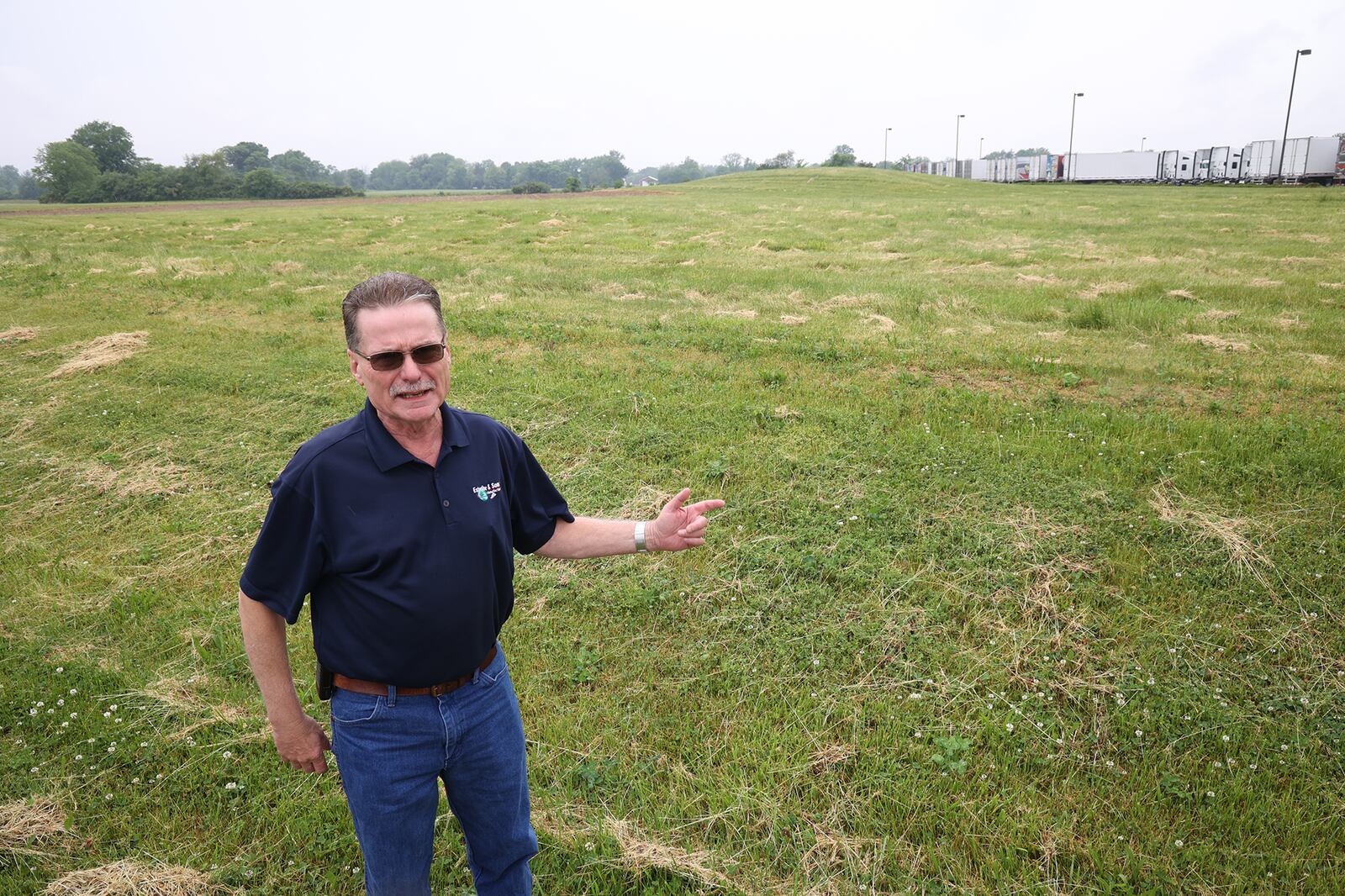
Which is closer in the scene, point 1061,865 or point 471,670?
point 471,670

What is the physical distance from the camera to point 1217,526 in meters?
5.69

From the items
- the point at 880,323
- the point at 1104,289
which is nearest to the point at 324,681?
the point at 880,323

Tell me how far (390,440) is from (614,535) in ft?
3.15

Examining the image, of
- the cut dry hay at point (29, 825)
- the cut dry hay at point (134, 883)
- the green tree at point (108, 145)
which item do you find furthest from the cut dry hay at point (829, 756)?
the green tree at point (108, 145)

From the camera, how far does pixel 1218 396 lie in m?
8.22

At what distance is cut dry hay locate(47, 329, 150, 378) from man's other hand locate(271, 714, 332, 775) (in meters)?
11.2

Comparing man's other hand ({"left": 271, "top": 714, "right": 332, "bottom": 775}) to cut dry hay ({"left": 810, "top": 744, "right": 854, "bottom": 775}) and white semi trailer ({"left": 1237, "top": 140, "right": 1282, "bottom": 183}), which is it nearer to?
cut dry hay ({"left": 810, "top": 744, "right": 854, "bottom": 775})

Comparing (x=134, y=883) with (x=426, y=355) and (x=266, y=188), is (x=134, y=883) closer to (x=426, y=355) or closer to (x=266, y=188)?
(x=426, y=355)

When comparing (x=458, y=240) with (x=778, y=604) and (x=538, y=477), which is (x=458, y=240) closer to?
(x=778, y=604)

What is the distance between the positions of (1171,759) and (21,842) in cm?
569

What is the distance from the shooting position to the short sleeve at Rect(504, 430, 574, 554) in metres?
2.81

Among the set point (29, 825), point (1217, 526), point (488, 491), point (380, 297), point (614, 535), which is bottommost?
point (29, 825)

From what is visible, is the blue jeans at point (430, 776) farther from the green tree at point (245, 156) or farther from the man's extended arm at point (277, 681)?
the green tree at point (245, 156)

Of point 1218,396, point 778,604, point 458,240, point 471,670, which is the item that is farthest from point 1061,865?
point 458,240
